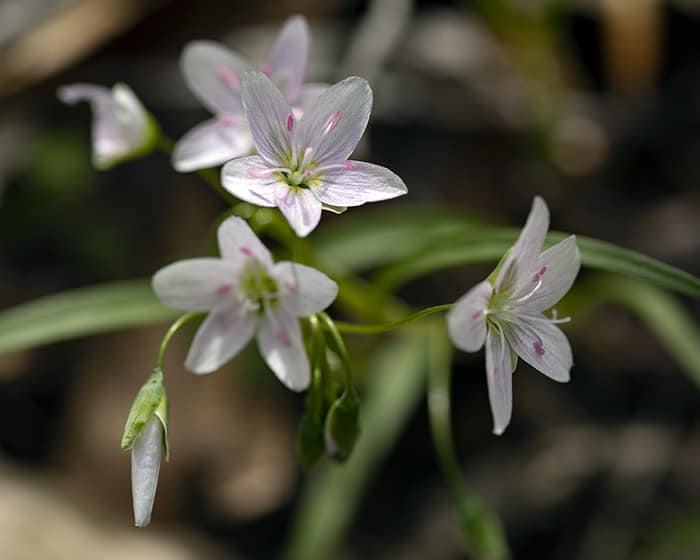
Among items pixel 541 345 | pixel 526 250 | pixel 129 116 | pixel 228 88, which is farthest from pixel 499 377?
pixel 129 116

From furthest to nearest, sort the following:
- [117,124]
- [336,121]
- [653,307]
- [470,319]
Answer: [653,307] < [117,124] < [336,121] < [470,319]

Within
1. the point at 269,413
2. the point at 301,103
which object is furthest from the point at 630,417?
the point at 301,103

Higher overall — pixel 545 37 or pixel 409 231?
pixel 545 37

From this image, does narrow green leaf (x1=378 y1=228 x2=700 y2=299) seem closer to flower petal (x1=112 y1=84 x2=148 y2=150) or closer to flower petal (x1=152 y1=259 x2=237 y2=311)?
flower petal (x1=152 y1=259 x2=237 y2=311)

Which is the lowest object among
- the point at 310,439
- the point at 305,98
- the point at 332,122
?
the point at 310,439

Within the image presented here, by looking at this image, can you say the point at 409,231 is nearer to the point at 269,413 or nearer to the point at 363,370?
the point at 363,370

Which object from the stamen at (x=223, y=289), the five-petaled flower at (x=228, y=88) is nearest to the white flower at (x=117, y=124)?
the five-petaled flower at (x=228, y=88)

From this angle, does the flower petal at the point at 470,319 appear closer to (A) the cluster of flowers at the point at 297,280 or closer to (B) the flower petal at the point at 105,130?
(A) the cluster of flowers at the point at 297,280

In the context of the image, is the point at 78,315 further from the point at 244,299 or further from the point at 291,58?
the point at 291,58
